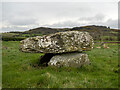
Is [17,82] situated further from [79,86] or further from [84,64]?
[84,64]

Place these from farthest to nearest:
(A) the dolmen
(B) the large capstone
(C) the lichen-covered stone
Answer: (B) the large capstone < (A) the dolmen < (C) the lichen-covered stone

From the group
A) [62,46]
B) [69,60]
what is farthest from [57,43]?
[69,60]

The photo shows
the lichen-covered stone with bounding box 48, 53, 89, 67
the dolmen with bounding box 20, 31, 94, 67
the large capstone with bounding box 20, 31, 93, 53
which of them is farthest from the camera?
the large capstone with bounding box 20, 31, 93, 53

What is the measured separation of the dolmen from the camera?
353 inches

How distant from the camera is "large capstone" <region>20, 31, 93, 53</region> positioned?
911cm

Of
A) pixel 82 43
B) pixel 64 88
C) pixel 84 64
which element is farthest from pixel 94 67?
pixel 64 88

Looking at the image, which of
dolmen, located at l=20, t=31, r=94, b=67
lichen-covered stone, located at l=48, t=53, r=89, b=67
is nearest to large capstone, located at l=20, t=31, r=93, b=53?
dolmen, located at l=20, t=31, r=94, b=67

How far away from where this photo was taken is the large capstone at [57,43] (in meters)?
9.11

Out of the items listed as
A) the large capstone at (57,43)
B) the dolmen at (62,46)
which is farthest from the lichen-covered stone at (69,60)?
the large capstone at (57,43)

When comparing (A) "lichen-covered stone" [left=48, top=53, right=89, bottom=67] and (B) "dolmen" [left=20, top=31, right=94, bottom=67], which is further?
(B) "dolmen" [left=20, top=31, right=94, bottom=67]

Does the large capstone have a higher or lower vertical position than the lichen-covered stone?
higher

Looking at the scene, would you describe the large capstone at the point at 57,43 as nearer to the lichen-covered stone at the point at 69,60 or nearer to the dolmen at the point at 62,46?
the dolmen at the point at 62,46

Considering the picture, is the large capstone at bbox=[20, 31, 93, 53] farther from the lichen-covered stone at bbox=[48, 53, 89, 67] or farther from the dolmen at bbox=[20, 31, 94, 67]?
the lichen-covered stone at bbox=[48, 53, 89, 67]

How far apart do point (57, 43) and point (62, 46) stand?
511 mm
